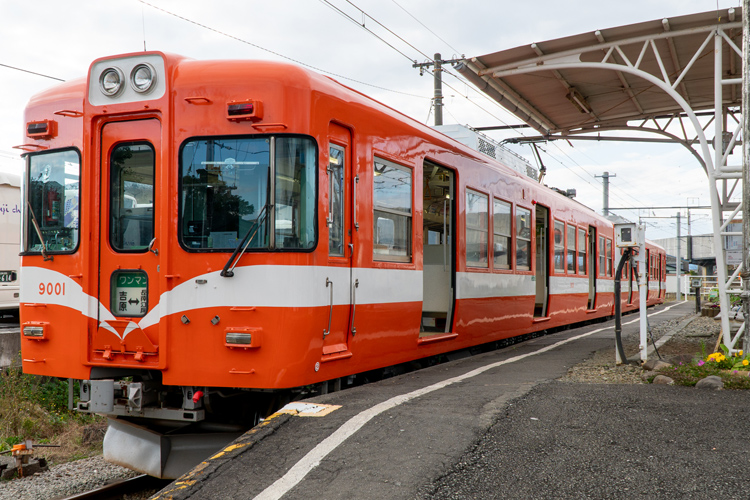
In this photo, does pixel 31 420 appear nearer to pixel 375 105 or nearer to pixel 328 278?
pixel 328 278

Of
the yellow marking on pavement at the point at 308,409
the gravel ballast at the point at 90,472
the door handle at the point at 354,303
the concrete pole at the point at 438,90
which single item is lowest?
the gravel ballast at the point at 90,472

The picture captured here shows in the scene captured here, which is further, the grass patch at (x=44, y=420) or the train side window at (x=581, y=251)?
the train side window at (x=581, y=251)

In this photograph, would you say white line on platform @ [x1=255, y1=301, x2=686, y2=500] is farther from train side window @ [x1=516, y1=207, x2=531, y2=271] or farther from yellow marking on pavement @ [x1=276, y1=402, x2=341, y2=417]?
train side window @ [x1=516, y1=207, x2=531, y2=271]

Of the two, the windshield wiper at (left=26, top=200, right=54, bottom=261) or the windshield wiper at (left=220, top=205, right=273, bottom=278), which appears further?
the windshield wiper at (left=26, top=200, right=54, bottom=261)

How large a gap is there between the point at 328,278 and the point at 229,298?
0.82 meters

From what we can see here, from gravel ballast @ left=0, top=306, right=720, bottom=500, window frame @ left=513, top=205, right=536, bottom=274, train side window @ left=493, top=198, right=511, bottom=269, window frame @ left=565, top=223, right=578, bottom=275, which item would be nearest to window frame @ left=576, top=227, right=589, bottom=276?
window frame @ left=565, top=223, right=578, bottom=275

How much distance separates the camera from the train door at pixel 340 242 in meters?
5.46

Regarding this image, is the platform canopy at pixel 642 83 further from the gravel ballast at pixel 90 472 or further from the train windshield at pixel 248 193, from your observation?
the train windshield at pixel 248 193

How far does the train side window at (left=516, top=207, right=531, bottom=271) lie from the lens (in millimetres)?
10586

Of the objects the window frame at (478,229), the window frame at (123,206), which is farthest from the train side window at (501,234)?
the window frame at (123,206)

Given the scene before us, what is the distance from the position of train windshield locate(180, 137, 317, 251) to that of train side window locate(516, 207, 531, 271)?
605 cm

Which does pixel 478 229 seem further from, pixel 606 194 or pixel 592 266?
pixel 606 194

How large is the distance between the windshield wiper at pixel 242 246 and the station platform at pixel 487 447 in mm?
1140

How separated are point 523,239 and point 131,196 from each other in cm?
699
